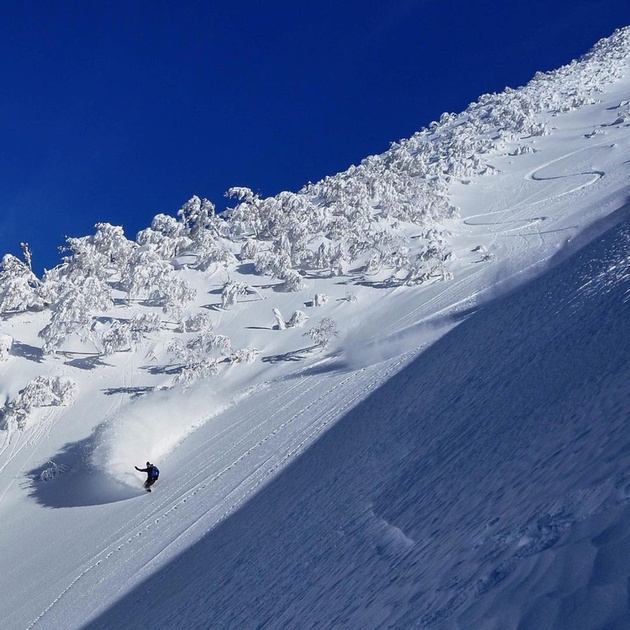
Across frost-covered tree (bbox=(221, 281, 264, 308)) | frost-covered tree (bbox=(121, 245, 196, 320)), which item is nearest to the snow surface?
frost-covered tree (bbox=(221, 281, 264, 308))

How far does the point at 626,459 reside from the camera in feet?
18.5

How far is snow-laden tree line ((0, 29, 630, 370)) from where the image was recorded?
94.4 feet

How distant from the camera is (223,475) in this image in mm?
17234

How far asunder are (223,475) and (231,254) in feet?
63.2

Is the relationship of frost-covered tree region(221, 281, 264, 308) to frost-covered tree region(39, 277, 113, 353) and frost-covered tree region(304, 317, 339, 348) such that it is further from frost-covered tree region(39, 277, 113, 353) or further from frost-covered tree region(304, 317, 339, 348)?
frost-covered tree region(39, 277, 113, 353)

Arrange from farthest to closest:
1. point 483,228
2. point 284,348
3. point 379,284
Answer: point 483,228, point 379,284, point 284,348

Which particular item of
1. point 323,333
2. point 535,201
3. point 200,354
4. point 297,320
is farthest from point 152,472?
point 535,201

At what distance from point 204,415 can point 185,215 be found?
18.9 metres

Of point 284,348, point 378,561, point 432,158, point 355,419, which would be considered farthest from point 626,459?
point 432,158

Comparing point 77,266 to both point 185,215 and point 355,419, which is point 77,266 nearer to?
point 185,215

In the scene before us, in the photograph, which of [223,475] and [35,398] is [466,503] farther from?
[35,398]

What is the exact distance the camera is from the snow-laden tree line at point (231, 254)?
28781 mm

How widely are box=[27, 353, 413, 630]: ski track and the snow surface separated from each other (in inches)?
3.3

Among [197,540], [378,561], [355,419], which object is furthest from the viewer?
[355,419]
